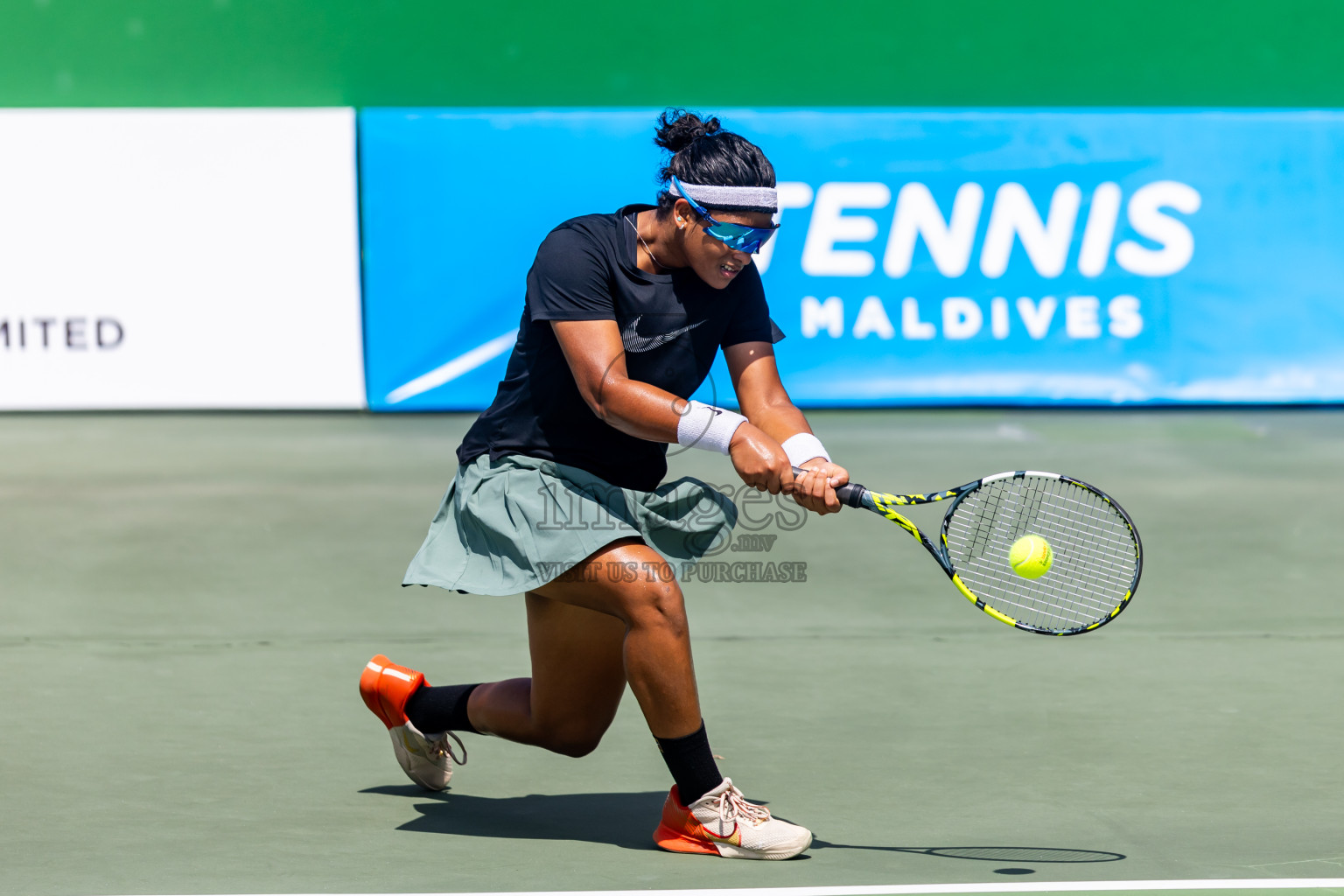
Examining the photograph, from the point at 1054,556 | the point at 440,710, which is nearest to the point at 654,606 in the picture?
the point at 440,710

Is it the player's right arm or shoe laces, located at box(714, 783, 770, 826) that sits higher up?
the player's right arm

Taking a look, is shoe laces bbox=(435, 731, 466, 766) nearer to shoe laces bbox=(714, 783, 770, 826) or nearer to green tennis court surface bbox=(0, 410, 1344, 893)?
green tennis court surface bbox=(0, 410, 1344, 893)

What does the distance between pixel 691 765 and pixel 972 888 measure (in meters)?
0.63

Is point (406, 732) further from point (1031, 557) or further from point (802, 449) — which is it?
point (1031, 557)

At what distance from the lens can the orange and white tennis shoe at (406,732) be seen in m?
3.93

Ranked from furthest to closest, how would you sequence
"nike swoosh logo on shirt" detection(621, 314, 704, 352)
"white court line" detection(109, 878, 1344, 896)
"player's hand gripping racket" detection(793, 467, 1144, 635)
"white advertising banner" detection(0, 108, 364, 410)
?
1. "white advertising banner" detection(0, 108, 364, 410)
2. "player's hand gripping racket" detection(793, 467, 1144, 635)
3. "nike swoosh logo on shirt" detection(621, 314, 704, 352)
4. "white court line" detection(109, 878, 1344, 896)

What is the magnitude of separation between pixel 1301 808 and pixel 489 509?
6.31ft

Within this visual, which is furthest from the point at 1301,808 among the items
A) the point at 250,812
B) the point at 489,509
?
the point at 250,812

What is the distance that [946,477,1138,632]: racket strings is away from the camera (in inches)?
162

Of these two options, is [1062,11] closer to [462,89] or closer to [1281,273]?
[1281,273]

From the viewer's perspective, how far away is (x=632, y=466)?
370cm

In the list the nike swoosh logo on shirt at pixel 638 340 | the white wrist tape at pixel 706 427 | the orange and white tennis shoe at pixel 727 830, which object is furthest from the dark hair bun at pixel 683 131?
the orange and white tennis shoe at pixel 727 830

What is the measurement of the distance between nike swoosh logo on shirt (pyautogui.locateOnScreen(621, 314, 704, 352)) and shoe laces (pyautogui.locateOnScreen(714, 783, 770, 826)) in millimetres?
946

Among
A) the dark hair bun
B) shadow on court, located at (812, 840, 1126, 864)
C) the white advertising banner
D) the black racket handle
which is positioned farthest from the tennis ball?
the white advertising banner
